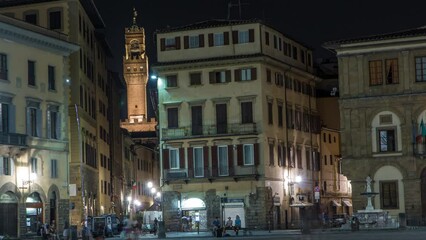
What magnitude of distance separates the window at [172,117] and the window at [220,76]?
174 inches

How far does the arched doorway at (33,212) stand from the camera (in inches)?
2977

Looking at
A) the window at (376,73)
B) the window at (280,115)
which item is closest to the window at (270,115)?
the window at (280,115)

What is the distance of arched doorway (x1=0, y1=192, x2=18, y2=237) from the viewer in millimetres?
73125

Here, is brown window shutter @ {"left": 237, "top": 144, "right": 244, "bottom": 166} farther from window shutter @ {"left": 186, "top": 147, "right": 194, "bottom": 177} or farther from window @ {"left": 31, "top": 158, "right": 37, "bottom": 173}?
window @ {"left": 31, "top": 158, "right": 37, "bottom": 173}

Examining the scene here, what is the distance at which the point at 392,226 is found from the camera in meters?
73.0

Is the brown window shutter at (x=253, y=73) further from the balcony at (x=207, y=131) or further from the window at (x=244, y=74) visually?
the balcony at (x=207, y=131)

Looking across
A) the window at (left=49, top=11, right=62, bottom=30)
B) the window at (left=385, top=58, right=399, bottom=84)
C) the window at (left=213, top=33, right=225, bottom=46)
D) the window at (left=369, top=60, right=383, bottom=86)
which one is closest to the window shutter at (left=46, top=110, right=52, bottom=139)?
the window at (left=49, top=11, right=62, bottom=30)

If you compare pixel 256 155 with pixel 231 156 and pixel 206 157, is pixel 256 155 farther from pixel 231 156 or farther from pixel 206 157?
pixel 206 157

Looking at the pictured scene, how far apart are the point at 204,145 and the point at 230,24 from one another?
37.3 feet

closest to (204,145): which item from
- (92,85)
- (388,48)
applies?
(92,85)

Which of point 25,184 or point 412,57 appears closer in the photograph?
point 25,184

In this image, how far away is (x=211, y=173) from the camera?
8994 cm

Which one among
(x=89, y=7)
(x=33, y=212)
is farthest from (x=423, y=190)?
(x=89, y=7)

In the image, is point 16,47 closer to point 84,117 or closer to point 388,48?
point 84,117
